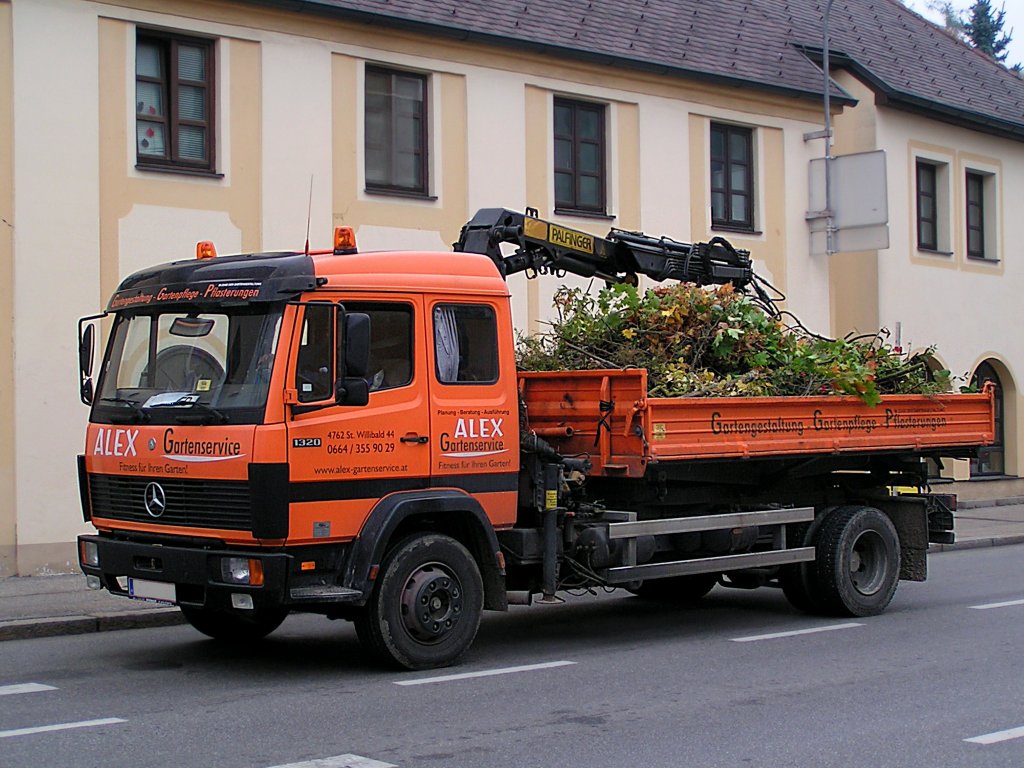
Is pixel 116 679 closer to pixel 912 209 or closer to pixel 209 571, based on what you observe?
pixel 209 571

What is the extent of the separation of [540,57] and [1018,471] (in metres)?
12.8

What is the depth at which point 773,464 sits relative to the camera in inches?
449

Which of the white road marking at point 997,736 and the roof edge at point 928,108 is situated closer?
the white road marking at point 997,736

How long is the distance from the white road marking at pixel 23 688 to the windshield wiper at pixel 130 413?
1.74m

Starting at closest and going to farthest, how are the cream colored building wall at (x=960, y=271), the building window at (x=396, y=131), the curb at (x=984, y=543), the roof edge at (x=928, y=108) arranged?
1. the building window at (x=396, y=131)
2. the curb at (x=984, y=543)
3. the roof edge at (x=928, y=108)
4. the cream colored building wall at (x=960, y=271)

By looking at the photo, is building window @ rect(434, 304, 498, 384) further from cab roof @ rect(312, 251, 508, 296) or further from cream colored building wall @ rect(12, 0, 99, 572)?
cream colored building wall @ rect(12, 0, 99, 572)

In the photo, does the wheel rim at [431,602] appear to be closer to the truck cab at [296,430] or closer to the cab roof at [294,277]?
the truck cab at [296,430]

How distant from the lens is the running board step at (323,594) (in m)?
8.55

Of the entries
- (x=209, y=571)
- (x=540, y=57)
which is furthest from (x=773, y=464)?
(x=540, y=57)

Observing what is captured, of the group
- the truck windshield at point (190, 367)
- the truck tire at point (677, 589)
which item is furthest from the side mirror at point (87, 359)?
the truck tire at point (677, 589)

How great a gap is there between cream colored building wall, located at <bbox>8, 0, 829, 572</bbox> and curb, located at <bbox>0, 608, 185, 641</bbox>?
3021mm

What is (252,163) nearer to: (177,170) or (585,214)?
(177,170)

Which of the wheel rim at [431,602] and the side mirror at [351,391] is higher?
the side mirror at [351,391]

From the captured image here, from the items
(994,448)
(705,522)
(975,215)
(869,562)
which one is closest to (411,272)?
(705,522)
